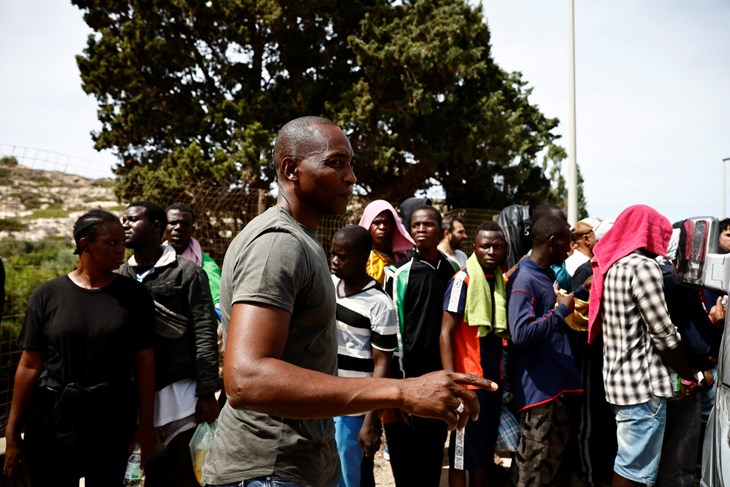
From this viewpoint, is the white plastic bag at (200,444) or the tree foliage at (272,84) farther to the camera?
the tree foliage at (272,84)

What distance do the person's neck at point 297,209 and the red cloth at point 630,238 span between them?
7.73 ft

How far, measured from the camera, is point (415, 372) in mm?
3633

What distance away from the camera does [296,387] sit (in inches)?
49.2

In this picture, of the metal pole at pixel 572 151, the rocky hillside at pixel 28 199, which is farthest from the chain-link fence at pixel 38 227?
the metal pole at pixel 572 151

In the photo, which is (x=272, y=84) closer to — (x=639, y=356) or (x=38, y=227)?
(x=38, y=227)

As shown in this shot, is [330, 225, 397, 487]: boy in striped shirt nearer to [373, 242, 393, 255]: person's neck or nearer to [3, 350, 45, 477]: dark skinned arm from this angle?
[373, 242, 393, 255]: person's neck

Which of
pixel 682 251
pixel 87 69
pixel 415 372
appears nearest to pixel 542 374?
pixel 415 372

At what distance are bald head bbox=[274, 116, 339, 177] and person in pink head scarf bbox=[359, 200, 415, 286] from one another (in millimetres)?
2616

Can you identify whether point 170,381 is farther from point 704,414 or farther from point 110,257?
point 704,414

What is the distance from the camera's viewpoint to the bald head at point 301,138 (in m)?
1.64

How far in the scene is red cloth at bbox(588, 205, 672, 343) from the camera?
3316 mm

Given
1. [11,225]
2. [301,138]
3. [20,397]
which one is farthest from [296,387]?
[11,225]

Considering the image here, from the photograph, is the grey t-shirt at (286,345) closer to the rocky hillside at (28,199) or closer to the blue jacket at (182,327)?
the blue jacket at (182,327)

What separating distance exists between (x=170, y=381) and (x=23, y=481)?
0.91 m
